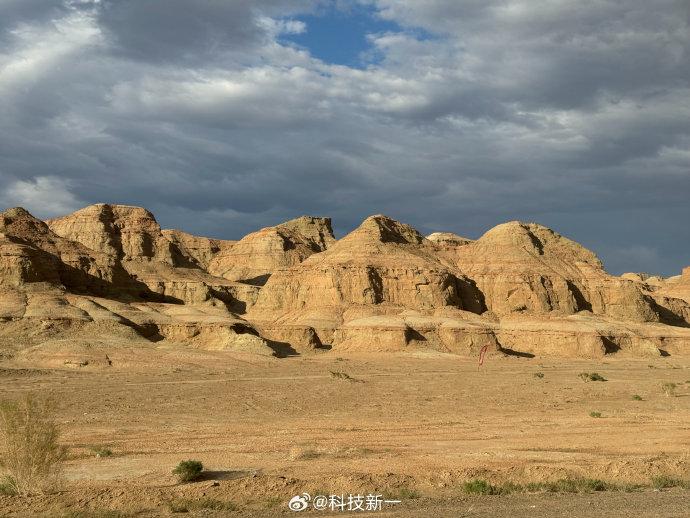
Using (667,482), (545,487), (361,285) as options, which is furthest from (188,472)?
(361,285)

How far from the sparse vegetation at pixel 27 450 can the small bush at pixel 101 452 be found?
3.68 metres

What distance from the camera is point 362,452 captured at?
61.8 feet

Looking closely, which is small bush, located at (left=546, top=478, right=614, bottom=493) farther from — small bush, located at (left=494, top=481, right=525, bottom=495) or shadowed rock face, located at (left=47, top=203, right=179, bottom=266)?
shadowed rock face, located at (left=47, top=203, right=179, bottom=266)

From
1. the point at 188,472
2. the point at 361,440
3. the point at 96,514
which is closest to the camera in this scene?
the point at 96,514

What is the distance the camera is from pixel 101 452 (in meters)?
18.8

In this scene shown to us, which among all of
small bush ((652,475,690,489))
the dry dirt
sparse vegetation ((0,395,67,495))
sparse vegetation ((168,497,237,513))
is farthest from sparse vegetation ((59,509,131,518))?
small bush ((652,475,690,489))

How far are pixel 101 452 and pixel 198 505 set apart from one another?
6.71 metres

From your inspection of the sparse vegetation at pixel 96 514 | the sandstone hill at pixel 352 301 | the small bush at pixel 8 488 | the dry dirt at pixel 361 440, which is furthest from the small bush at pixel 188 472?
the sandstone hill at pixel 352 301

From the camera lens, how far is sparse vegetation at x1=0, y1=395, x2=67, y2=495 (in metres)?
14.2

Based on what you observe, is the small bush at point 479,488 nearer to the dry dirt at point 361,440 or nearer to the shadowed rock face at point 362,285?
the dry dirt at point 361,440

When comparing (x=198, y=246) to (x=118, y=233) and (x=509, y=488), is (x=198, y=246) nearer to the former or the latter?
(x=118, y=233)

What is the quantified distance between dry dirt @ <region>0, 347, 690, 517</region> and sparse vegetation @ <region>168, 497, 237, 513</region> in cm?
15

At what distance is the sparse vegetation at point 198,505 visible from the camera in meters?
13.1

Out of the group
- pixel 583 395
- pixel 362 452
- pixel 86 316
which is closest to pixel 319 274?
pixel 86 316
